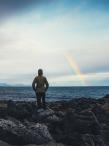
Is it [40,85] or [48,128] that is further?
[40,85]

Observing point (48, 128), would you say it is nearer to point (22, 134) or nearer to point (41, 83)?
point (22, 134)

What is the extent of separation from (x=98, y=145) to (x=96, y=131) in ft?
5.03

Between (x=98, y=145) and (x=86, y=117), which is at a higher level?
(x=86, y=117)

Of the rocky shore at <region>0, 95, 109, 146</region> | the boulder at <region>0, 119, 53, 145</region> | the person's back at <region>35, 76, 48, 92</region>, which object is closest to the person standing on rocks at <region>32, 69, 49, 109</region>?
the person's back at <region>35, 76, 48, 92</region>

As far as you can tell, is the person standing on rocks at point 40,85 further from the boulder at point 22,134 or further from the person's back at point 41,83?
the boulder at point 22,134

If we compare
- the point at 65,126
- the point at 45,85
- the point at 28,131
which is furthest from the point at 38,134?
the point at 45,85

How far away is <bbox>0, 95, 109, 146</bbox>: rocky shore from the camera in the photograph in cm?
2000

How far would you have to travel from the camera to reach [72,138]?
67.6ft

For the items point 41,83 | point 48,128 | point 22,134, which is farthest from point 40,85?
point 22,134

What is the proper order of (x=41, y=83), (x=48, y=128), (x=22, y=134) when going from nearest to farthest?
1. (x=22, y=134)
2. (x=48, y=128)
3. (x=41, y=83)

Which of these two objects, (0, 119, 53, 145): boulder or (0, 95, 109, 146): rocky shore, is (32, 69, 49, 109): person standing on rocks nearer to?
(0, 95, 109, 146): rocky shore

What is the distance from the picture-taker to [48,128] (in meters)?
21.8

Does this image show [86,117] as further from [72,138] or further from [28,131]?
[28,131]

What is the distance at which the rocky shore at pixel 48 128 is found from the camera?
2000cm
